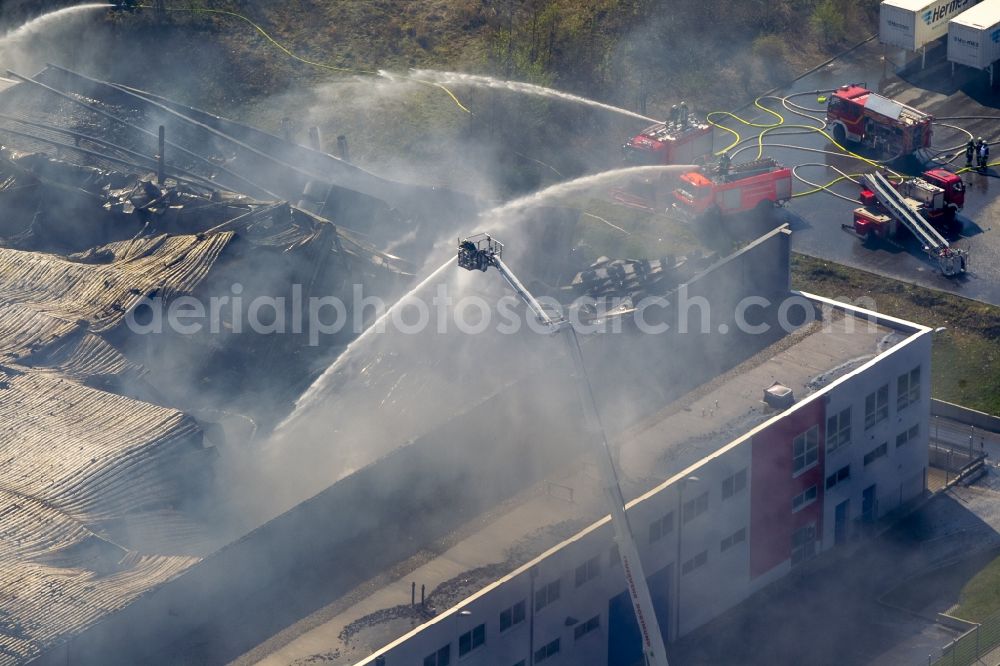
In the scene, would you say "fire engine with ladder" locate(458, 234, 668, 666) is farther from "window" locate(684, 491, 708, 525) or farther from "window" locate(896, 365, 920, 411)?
"window" locate(896, 365, 920, 411)

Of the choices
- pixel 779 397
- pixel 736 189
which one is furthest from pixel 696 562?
pixel 736 189

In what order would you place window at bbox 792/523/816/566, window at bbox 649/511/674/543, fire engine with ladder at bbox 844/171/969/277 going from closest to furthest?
window at bbox 649/511/674/543
window at bbox 792/523/816/566
fire engine with ladder at bbox 844/171/969/277

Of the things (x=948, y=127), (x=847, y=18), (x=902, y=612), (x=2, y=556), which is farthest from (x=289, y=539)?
(x=847, y=18)

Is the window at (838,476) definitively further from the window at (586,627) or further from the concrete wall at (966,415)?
the window at (586,627)

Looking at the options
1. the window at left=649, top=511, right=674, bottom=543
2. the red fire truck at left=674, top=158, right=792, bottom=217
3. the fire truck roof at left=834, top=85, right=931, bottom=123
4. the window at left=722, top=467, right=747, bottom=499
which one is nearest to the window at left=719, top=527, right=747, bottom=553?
the window at left=722, top=467, right=747, bottom=499

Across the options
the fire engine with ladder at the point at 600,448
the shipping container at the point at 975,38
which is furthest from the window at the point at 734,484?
the shipping container at the point at 975,38

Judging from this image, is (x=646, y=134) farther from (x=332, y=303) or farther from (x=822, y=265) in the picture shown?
(x=332, y=303)
